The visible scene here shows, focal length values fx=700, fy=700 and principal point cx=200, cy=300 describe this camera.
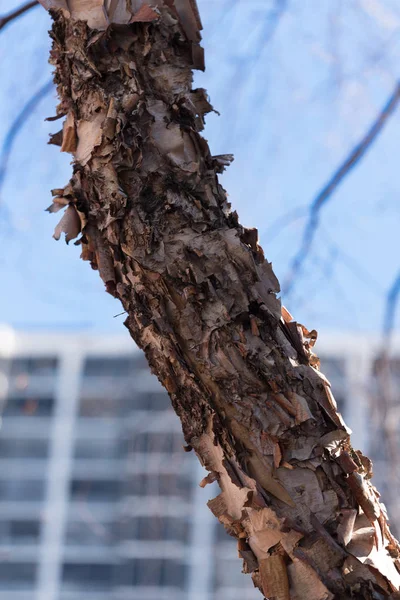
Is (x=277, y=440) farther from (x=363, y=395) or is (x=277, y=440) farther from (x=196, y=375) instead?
(x=363, y=395)

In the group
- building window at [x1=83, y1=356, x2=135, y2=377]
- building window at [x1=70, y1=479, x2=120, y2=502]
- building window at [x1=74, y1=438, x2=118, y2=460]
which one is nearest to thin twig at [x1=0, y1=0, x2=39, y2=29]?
building window at [x1=83, y1=356, x2=135, y2=377]

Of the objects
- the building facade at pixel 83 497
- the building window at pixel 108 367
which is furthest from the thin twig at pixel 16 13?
the building window at pixel 108 367

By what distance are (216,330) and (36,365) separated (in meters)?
8.79

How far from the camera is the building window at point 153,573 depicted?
7.76m

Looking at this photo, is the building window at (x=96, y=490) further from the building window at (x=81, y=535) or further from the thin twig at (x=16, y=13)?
the thin twig at (x=16, y=13)

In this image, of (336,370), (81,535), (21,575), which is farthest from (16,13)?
(21,575)

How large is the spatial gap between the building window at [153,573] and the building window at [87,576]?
0.64m

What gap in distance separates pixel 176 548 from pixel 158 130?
785 cm

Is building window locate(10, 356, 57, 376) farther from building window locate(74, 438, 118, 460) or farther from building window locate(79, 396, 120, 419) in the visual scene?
building window locate(74, 438, 118, 460)

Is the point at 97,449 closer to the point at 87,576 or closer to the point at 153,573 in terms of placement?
the point at 87,576

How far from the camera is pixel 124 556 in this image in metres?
8.48

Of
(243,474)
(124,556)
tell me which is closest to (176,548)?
(124,556)

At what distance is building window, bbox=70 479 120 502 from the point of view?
385 inches

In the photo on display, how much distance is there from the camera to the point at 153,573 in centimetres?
764
